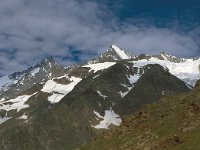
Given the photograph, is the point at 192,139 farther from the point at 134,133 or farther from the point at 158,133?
the point at 134,133

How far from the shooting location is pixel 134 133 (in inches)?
5969

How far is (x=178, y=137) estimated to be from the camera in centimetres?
11550

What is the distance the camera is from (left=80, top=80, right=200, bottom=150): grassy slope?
379 ft

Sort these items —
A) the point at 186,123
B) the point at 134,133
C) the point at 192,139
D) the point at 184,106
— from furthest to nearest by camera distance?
1. the point at 134,133
2. the point at 184,106
3. the point at 186,123
4. the point at 192,139

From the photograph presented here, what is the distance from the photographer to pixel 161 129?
13400 cm

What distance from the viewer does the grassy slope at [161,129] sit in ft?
379

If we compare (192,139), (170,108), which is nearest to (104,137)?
(170,108)

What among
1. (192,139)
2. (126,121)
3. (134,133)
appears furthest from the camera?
(126,121)

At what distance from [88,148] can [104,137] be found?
7.19 m

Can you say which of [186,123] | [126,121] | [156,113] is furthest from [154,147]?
[126,121]

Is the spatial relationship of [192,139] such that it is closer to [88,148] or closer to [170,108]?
[170,108]

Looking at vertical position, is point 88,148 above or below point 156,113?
below

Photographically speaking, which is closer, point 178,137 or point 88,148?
point 178,137

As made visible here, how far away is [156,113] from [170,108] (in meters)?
9.69
